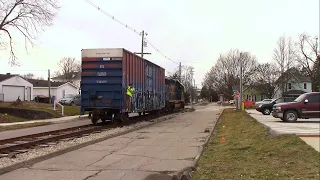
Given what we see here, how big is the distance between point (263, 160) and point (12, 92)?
46.8 metres

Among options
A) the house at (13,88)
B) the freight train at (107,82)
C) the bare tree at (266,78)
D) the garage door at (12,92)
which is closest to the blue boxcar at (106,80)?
the freight train at (107,82)

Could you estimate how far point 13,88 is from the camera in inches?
1960

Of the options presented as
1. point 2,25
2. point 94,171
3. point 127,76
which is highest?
point 2,25

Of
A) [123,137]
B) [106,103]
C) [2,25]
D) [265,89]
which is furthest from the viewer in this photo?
[265,89]

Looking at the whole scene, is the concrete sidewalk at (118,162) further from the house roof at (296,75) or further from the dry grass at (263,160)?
the house roof at (296,75)

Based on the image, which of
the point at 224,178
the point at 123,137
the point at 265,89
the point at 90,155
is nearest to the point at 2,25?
the point at 123,137

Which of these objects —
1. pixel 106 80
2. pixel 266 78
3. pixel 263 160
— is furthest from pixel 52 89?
pixel 263 160

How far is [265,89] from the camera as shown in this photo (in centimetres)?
7094

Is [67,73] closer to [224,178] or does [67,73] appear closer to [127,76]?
[127,76]

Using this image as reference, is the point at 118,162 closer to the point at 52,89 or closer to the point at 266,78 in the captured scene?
the point at 52,89

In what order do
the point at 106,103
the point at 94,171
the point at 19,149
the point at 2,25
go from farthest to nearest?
the point at 2,25
the point at 106,103
the point at 19,149
the point at 94,171

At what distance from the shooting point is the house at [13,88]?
47.7 meters

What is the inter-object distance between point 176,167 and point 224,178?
157cm

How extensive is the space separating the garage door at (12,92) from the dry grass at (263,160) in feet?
141
